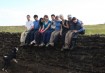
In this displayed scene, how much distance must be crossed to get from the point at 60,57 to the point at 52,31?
1.29 m

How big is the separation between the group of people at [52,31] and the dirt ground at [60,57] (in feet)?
1.32

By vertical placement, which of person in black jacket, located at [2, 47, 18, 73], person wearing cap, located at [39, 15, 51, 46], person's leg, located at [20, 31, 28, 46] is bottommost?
person in black jacket, located at [2, 47, 18, 73]

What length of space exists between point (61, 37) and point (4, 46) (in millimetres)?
7958

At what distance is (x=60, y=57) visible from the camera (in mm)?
19250

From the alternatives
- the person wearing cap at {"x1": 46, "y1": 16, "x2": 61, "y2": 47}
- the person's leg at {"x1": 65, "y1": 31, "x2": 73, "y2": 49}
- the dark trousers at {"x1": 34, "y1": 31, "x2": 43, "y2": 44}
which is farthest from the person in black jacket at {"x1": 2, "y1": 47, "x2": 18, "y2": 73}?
the person's leg at {"x1": 65, "y1": 31, "x2": 73, "y2": 49}

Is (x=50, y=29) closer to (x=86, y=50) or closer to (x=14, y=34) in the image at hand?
(x=86, y=50)

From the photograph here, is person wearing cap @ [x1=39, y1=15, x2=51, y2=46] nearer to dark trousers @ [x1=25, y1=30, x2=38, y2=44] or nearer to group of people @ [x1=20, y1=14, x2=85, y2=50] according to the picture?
group of people @ [x1=20, y1=14, x2=85, y2=50]

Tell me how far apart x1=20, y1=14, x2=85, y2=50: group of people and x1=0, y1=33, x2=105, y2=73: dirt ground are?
40 cm

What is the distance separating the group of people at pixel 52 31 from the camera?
17.6m

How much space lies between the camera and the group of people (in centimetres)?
1759

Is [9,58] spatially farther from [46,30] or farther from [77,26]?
[77,26]

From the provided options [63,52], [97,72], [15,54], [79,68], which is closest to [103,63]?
[97,72]

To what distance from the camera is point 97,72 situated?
16.5m

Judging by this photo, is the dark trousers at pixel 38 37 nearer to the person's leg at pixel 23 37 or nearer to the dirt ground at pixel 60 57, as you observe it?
the dirt ground at pixel 60 57
